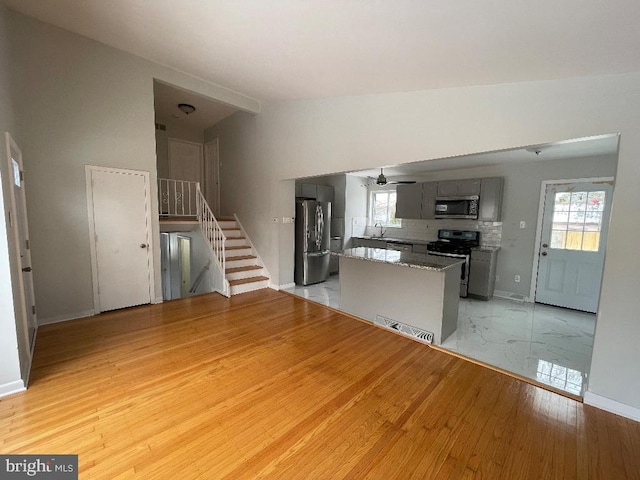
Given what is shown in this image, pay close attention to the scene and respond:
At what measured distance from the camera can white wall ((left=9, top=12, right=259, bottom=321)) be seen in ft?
9.92

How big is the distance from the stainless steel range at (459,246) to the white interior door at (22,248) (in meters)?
5.65

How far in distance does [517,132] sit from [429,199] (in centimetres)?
361

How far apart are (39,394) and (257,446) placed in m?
1.82

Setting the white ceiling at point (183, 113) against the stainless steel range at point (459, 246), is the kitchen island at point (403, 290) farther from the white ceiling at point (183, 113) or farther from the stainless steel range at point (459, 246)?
the white ceiling at point (183, 113)

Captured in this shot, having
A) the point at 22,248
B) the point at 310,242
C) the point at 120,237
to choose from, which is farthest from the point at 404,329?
the point at 22,248

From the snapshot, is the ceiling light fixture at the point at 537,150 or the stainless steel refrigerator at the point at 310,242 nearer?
the ceiling light fixture at the point at 537,150

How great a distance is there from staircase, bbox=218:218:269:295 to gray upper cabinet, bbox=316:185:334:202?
6.42ft

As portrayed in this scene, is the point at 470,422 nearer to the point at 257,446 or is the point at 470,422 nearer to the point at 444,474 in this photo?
the point at 444,474

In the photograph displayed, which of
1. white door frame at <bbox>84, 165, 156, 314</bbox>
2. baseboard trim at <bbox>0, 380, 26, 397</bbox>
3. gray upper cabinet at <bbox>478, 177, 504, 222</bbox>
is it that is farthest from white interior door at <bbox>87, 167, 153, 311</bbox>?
gray upper cabinet at <bbox>478, 177, 504, 222</bbox>

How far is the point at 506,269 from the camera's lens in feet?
16.7

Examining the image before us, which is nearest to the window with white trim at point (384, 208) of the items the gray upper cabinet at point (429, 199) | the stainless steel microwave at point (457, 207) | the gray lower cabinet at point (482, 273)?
the gray upper cabinet at point (429, 199)

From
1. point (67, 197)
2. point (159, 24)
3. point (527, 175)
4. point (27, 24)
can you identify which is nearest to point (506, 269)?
point (527, 175)

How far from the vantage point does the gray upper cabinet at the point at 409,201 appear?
5.91 m

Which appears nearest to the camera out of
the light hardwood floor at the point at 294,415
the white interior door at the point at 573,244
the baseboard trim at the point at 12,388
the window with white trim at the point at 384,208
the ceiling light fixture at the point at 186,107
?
the light hardwood floor at the point at 294,415
